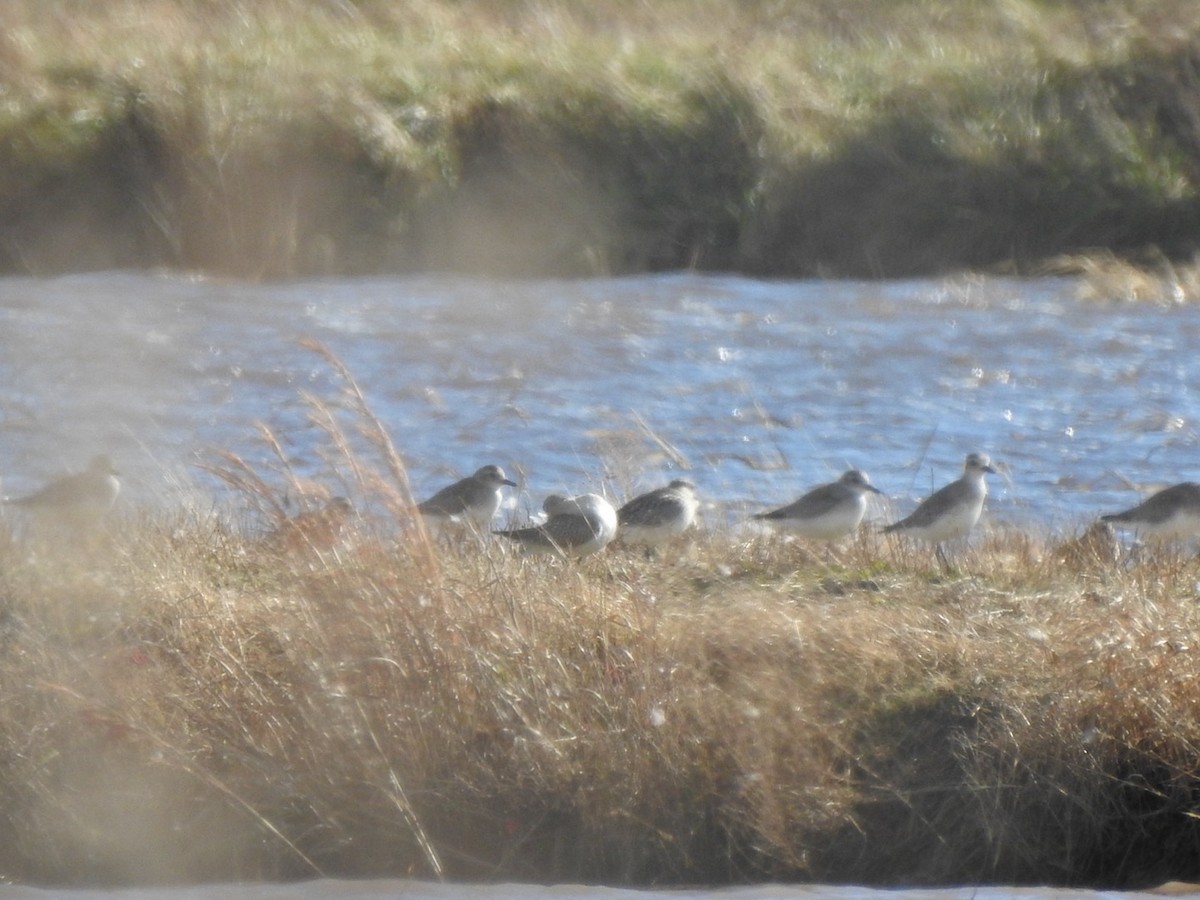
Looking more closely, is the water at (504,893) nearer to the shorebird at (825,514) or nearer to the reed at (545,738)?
the reed at (545,738)

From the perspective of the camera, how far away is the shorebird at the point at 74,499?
407 inches

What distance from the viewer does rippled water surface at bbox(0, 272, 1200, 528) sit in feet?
45.6

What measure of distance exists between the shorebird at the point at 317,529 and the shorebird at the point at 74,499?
128 inches

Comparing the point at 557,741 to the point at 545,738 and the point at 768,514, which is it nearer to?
the point at 545,738

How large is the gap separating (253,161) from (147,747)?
12638 mm

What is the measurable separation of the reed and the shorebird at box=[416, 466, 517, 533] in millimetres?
3128

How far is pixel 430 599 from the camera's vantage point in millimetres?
6656

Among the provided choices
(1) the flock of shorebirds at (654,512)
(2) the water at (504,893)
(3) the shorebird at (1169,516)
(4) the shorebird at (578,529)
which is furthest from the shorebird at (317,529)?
(3) the shorebird at (1169,516)

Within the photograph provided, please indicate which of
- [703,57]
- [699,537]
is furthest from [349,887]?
[703,57]

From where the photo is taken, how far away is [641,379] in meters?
17.5

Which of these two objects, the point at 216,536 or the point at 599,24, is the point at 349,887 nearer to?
the point at 216,536

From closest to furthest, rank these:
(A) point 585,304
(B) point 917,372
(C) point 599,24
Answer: (B) point 917,372 → (A) point 585,304 → (C) point 599,24

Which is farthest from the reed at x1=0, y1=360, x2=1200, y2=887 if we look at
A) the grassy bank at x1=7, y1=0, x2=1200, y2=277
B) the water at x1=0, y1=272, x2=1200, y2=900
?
the grassy bank at x1=7, y1=0, x2=1200, y2=277

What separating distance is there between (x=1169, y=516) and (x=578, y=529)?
317 centimetres
